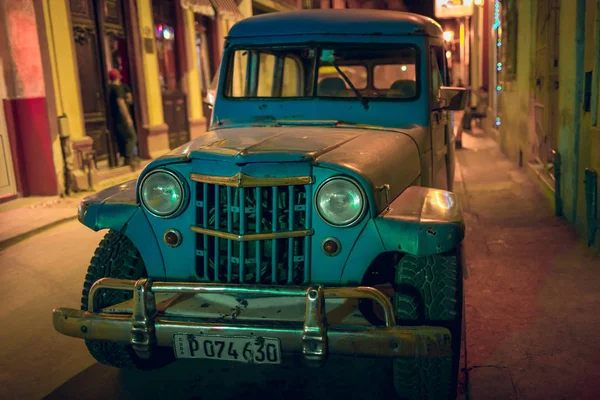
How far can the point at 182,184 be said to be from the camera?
2742 millimetres

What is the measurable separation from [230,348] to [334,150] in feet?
3.42

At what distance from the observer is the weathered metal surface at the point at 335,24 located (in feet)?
12.7

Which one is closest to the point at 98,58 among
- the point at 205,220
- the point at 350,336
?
the point at 205,220

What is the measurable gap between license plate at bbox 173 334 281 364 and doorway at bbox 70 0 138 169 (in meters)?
7.84

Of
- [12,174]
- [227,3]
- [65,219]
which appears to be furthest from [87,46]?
[227,3]

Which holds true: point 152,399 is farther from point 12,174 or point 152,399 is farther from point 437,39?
point 12,174

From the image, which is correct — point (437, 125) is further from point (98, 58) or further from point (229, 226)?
point (98, 58)

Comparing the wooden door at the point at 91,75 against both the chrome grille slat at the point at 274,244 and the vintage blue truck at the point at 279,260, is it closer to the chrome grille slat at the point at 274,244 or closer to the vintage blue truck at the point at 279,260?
the vintage blue truck at the point at 279,260

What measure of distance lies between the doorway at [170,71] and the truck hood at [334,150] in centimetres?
903

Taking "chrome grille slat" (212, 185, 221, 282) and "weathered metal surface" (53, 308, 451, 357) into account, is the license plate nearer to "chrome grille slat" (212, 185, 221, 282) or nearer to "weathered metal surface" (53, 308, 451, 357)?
"weathered metal surface" (53, 308, 451, 357)

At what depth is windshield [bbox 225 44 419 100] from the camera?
3883 millimetres

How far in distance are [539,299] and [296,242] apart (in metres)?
2.11

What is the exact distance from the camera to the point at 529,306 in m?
3.85

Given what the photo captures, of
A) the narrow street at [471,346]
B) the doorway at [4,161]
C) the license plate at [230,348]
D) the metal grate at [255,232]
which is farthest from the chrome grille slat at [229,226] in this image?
the doorway at [4,161]
